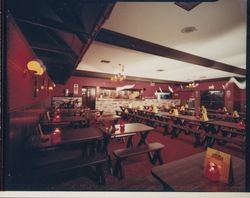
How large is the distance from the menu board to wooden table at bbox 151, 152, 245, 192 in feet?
0.15

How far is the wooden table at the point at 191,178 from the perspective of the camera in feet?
4.96

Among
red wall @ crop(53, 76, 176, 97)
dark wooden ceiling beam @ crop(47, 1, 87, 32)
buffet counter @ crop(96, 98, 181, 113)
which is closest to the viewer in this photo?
dark wooden ceiling beam @ crop(47, 1, 87, 32)

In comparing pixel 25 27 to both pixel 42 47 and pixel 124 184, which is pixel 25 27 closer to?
pixel 42 47

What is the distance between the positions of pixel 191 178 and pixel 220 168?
0.97 ft

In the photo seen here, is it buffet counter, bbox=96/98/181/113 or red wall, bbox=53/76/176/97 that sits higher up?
red wall, bbox=53/76/176/97

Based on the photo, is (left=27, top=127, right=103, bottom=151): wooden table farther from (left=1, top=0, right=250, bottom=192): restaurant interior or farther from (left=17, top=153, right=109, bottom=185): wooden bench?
(left=17, top=153, right=109, bottom=185): wooden bench

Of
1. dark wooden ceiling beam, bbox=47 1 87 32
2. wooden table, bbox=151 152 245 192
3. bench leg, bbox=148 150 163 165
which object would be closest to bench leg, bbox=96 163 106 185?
bench leg, bbox=148 150 163 165

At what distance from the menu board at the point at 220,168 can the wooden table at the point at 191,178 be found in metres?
0.05

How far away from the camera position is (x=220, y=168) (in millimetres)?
1573

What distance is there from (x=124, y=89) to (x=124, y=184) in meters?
10.2

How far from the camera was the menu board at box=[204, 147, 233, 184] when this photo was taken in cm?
152

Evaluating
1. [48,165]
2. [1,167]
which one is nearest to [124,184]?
[48,165]

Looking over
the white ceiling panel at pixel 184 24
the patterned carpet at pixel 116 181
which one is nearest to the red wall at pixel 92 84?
the white ceiling panel at pixel 184 24

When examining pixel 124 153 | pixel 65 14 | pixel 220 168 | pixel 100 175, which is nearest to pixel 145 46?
pixel 65 14
